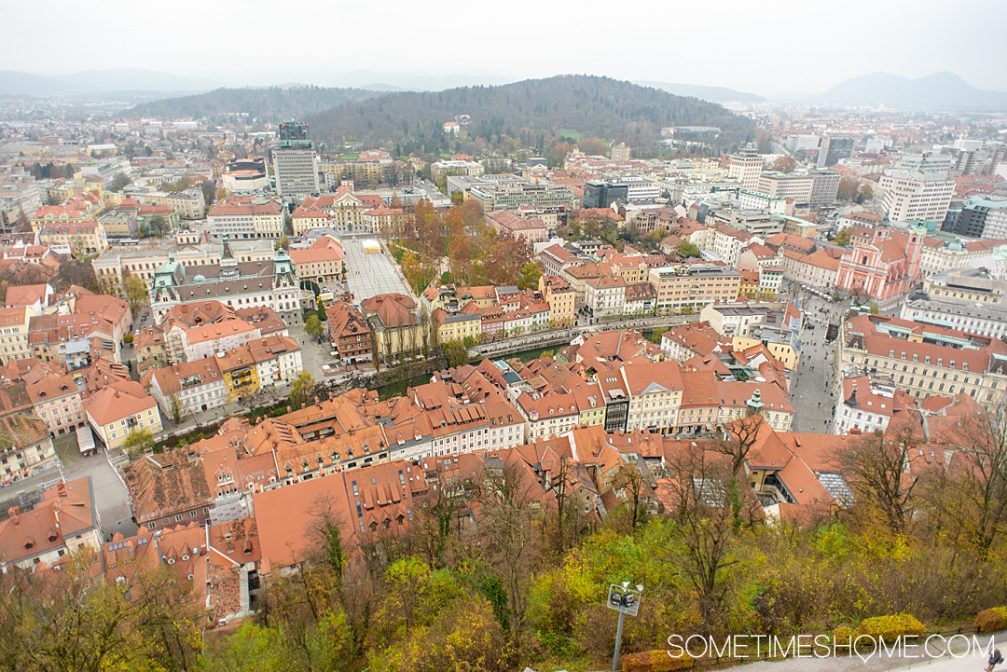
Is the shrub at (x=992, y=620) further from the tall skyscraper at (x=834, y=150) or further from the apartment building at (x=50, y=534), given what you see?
the tall skyscraper at (x=834, y=150)

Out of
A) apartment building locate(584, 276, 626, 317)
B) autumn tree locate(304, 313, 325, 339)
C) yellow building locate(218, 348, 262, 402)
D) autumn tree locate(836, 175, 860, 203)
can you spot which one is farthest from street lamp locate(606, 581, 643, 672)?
autumn tree locate(836, 175, 860, 203)

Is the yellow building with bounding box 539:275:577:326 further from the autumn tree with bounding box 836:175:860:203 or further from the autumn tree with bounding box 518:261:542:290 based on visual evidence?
the autumn tree with bounding box 836:175:860:203

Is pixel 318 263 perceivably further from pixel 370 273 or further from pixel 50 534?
pixel 50 534

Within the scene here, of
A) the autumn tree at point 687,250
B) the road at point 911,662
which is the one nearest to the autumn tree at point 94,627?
the road at point 911,662

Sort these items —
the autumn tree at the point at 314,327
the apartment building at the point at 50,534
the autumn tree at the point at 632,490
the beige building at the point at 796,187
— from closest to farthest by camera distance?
1. the autumn tree at the point at 632,490
2. the apartment building at the point at 50,534
3. the autumn tree at the point at 314,327
4. the beige building at the point at 796,187

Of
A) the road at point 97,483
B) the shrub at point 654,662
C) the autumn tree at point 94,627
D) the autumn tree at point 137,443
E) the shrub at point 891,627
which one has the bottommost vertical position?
the road at point 97,483

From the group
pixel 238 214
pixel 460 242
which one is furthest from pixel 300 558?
pixel 238 214

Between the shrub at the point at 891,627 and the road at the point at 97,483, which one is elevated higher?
the shrub at the point at 891,627
